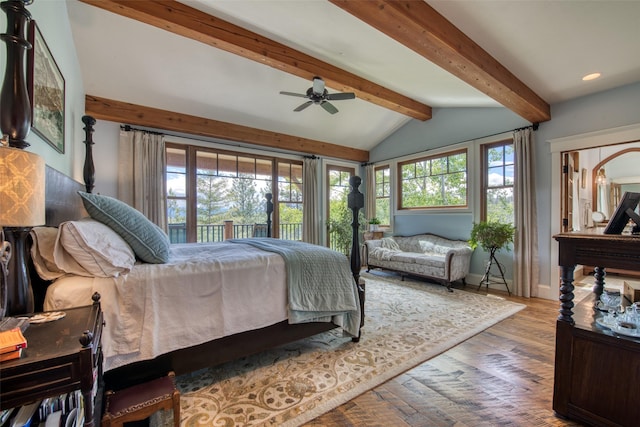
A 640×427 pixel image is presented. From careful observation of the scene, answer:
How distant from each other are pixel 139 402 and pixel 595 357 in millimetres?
2392

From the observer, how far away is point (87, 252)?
143 centimetres

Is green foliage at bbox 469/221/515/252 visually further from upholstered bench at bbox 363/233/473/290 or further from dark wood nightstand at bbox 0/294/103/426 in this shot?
dark wood nightstand at bbox 0/294/103/426

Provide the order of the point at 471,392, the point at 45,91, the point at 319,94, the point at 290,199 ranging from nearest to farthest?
the point at 471,392
the point at 45,91
the point at 319,94
the point at 290,199

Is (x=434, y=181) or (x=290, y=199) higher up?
(x=434, y=181)

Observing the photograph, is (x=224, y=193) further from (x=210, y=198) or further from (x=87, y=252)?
(x=87, y=252)

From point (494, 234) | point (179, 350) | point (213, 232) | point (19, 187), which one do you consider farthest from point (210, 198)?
point (494, 234)

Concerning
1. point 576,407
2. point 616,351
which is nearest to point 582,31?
point 616,351

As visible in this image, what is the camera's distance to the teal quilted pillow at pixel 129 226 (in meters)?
1.69

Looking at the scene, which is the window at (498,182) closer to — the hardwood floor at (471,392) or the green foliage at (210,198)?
the hardwood floor at (471,392)

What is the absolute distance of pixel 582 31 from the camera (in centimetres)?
225

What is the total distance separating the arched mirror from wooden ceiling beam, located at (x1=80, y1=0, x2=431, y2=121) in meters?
5.82

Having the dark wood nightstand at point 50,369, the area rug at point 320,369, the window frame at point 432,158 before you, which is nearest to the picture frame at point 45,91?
the dark wood nightstand at point 50,369

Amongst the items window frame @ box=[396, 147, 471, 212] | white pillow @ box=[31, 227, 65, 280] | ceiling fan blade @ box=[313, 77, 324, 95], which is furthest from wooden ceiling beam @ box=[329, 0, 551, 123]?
white pillow @ box=[31, 227, 65, 280]

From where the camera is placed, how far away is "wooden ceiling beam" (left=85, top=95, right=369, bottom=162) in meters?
3.84
